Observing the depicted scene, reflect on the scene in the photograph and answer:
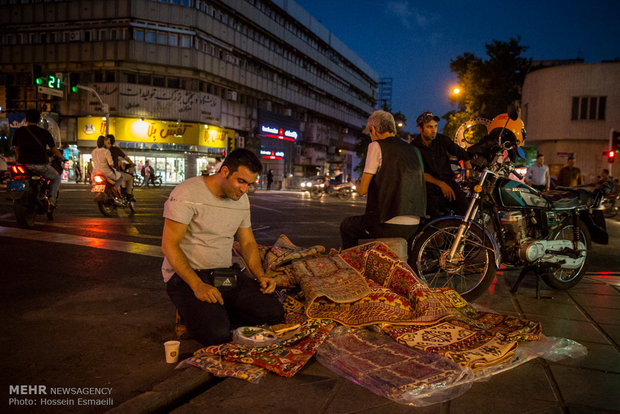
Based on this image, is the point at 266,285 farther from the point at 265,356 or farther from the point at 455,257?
the point at 455,257

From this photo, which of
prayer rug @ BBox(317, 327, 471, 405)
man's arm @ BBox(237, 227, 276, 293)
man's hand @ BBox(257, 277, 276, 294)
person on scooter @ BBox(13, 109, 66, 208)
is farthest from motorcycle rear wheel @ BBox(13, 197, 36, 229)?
prayer rug @ BBox(317, 327, 471, 405)

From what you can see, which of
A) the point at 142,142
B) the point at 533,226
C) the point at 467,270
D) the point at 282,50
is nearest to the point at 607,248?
the point at 533,226

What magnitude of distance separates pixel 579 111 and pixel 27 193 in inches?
1412

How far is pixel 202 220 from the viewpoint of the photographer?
3.43 metres

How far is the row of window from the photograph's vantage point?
33219 mm

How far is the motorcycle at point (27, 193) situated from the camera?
27.0ft

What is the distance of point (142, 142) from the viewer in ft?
124

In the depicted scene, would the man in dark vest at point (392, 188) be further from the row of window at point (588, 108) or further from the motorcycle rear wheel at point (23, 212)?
the row of window at point (588, 108)

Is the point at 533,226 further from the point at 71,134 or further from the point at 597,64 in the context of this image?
the point at 71,134

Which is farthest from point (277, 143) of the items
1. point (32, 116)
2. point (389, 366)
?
point (389, 366)

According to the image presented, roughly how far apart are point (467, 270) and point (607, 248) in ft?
18.4

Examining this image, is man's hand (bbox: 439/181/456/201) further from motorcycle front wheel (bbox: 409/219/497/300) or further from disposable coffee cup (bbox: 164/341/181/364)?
disposable coffee cup (bbox: 164/341/181/364)

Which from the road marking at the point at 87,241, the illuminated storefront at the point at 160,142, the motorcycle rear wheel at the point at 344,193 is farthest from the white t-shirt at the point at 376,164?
the illuminated storefront at the point at 160,142

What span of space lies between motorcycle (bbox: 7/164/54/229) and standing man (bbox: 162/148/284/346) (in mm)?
6184
